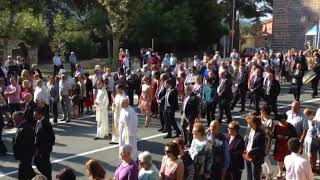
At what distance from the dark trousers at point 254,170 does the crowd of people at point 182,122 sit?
0.04 feet

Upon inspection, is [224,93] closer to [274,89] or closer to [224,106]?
[224,106]

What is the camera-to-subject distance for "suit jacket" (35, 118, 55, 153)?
415 inches

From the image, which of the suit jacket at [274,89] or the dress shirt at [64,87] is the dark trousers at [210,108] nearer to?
the suit jacket at [274,89]

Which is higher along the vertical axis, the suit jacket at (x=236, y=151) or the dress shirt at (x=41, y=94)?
the dress shirt at (x=41, y=94)

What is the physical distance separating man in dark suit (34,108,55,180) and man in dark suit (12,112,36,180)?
0.14m

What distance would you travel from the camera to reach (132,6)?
34.7m

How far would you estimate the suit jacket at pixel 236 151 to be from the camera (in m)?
9.81

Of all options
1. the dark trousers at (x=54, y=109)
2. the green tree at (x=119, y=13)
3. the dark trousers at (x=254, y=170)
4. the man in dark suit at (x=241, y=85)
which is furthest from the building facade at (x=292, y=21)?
the dark trousers at (x=254, y=170)

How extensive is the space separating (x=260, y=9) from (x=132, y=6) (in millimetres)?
32712

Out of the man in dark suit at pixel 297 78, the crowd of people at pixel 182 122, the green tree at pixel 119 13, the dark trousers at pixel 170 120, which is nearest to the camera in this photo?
the crowd of people at pixel 182 122

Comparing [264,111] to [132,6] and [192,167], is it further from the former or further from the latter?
[132,6]

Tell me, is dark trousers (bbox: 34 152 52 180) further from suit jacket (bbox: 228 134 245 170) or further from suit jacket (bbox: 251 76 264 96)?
suit jacket (bbox: 251 76 264 96)

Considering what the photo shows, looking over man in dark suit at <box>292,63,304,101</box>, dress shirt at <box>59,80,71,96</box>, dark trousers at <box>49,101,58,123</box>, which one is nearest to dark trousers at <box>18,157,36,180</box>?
dark trousers at <box>49,101,58,123</box>

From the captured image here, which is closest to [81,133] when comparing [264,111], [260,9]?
[264,111]
